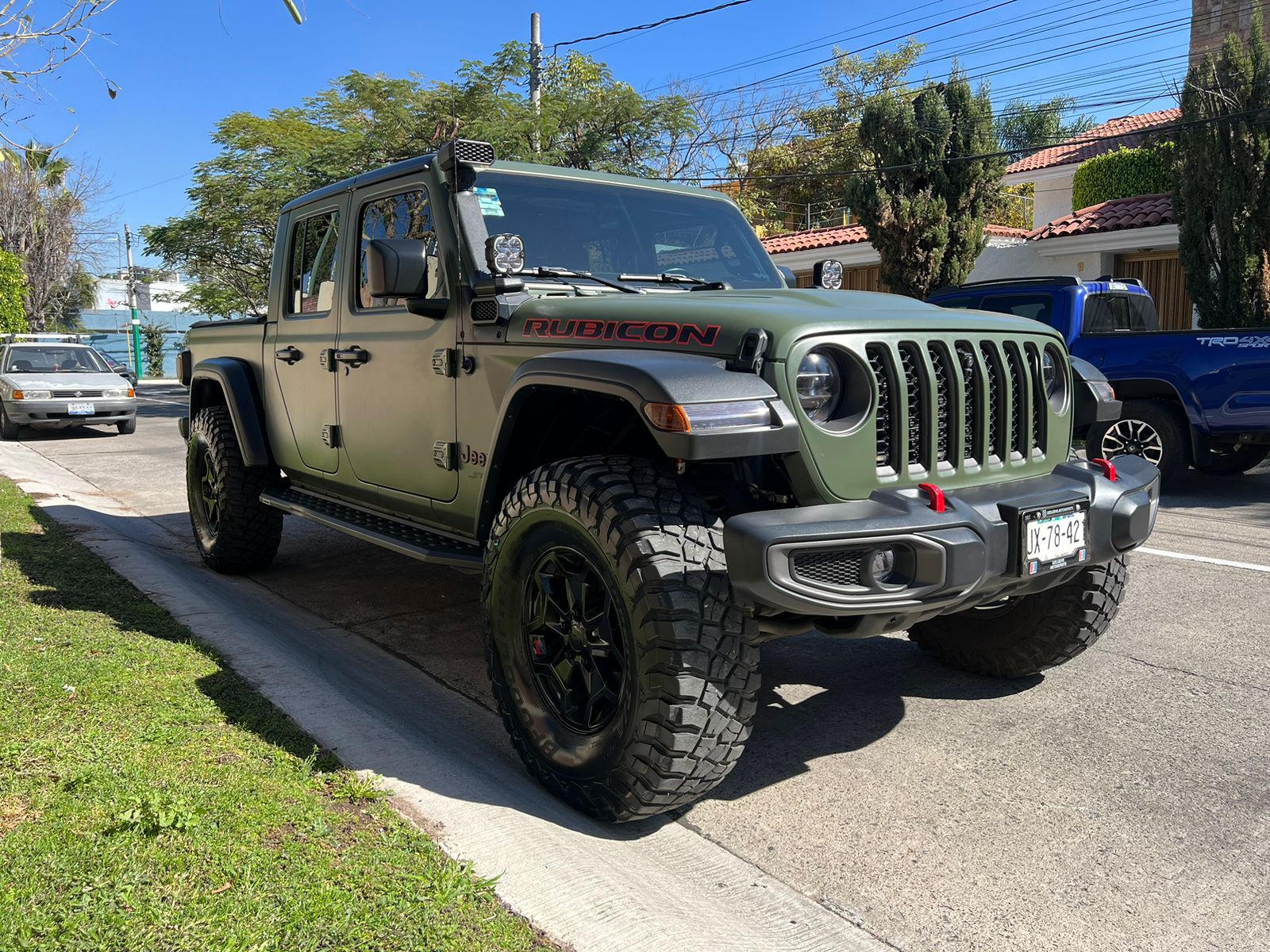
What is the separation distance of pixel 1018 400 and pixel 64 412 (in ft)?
53.4

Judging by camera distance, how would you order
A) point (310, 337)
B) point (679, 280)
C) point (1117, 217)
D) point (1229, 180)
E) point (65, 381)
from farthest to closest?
point (1117, 217), point (65, 381), point (1229, 180), point (310, 337), point (679, 280)

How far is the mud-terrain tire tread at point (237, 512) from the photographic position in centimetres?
600

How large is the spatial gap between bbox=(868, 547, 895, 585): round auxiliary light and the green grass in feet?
3.97

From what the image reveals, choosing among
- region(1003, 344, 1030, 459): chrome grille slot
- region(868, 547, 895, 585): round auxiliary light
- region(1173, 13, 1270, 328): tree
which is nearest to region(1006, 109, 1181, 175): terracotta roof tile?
region(1173, 13, 1270, 328): tree

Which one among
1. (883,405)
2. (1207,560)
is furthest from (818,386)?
(1207,560)

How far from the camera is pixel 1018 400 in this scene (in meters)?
3.45

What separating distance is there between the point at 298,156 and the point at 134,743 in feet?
58.1

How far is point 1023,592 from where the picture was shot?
10.7ft

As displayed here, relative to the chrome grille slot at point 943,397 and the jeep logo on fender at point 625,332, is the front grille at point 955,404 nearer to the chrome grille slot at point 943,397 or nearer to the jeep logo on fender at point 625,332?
the chrome grille slot at point 943,397

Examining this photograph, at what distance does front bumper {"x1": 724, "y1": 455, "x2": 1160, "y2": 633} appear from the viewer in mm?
2609

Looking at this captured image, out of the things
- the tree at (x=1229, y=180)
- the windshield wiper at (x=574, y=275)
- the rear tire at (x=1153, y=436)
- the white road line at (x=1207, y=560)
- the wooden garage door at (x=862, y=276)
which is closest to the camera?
the windshield wiper at (x=574, y=275)

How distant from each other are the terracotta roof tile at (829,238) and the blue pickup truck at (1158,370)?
A: 12.3 m

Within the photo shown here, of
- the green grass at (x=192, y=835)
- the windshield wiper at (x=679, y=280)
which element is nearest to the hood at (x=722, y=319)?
the windshield wiper at (x=679, y=280)

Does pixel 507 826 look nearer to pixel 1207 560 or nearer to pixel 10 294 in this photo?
pixel 1207 560
